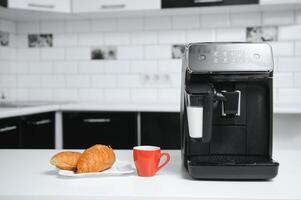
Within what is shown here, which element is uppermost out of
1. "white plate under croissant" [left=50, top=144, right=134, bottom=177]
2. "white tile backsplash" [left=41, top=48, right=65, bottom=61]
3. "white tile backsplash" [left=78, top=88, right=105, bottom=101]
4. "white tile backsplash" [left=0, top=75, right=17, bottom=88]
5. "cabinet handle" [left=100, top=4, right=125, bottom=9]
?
"cabinet handle" [left=100, top=4, right=125, bottom=9]

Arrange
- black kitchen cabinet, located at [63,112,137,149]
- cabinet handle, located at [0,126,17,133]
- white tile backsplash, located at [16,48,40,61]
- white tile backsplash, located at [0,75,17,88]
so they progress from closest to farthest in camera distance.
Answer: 1. cabinet handle, located at [0,126,17,133]
2. black kitchen cabinet, located at [63,112,137,149]
3. white tile backsplash, located at [0,75,17,88]
4. white tile backsplash, located at [16,48,40,61]

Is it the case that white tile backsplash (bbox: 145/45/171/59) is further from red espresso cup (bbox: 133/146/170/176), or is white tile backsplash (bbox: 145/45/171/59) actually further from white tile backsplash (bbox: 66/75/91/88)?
red espresso cup (bbox: 133/146/170/176)

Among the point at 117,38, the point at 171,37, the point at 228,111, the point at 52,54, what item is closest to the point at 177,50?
the point at 171,37

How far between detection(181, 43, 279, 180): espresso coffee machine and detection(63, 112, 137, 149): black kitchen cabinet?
1.70 m

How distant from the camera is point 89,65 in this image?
348 centimetres

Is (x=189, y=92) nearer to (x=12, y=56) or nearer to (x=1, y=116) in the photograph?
(x=1, y=116)

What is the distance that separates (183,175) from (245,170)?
161 millimetres

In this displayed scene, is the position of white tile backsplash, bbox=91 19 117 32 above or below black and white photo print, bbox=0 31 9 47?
above

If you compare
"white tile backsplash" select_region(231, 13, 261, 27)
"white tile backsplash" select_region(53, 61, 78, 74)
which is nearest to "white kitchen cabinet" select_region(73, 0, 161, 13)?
"white tile backsplash" select_region(53, 61, 78, 74)

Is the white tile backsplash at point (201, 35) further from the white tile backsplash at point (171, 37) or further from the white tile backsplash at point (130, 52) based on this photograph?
the white tile backsplash at point (130, 52)

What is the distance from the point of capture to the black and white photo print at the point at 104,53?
11.3 feet

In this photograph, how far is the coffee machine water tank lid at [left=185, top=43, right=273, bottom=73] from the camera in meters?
1.06

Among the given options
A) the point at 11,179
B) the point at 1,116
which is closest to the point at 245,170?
the point at 11,179

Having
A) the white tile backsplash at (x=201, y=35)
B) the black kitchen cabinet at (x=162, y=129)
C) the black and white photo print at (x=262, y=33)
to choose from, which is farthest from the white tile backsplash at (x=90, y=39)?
the black and white photo print at (x=262, y=33)
